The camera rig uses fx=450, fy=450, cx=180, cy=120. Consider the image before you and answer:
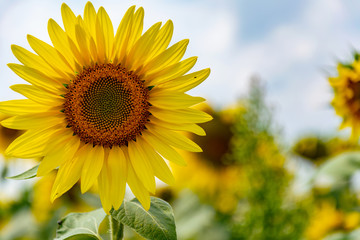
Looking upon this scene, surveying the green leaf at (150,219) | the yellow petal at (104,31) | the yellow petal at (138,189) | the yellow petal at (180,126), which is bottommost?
the green leaf at (150,219)

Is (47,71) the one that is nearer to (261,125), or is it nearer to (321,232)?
(261,125)

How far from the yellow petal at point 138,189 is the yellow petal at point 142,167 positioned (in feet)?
0.05

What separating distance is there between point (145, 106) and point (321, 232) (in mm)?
3207

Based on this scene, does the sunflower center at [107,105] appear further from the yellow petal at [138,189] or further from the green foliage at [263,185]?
the green foliage at [263,185]

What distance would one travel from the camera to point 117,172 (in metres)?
1.71

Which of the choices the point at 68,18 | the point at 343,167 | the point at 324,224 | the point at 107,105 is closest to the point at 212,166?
the point at 324,224

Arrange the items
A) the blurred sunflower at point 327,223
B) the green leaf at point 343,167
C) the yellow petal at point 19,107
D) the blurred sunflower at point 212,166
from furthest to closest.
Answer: the blurred sunflower at point 212,166 < the blurred sunflower at point 327,223 < the green leaf at point 343,167 < the yellow petal at point 19,107

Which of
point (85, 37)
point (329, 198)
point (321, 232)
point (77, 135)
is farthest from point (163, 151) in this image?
point (329, 198)

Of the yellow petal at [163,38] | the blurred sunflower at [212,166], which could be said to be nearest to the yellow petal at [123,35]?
the yellow petal at [163,38]

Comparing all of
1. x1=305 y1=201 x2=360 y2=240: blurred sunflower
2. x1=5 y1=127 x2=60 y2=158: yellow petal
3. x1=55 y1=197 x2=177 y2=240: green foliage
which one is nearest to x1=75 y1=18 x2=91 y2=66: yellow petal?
x1=5 y1=127 x2=60 y2=158: yellow petal

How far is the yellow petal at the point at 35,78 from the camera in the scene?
1.65 m

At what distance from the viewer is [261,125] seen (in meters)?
3.76

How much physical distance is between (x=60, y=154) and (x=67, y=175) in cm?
10

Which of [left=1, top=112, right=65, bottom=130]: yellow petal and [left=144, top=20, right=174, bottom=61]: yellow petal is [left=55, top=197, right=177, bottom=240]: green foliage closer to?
[left=1, top=112, right=65, bottom=130]: yellow petal
